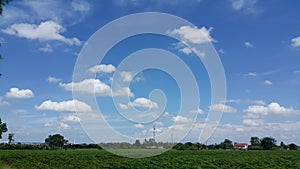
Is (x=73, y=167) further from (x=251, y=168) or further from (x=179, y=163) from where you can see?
(x=251, y=168)

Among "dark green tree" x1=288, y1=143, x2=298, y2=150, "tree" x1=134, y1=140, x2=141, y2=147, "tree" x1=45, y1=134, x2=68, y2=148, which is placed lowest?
"tree" x1=134, y1=140, x2=141, y2=147

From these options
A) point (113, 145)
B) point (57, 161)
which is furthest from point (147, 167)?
point (113, 145)

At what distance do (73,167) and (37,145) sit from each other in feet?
219

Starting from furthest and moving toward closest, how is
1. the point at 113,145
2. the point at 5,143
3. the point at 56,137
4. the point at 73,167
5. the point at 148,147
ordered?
the point at 56,137 → the point at 5,143 → the point at 73,167 → the point at 148,147 → the point at 113,145

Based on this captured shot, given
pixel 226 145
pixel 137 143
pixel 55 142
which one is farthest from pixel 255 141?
pixel 137 143

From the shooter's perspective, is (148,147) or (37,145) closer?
(148,147)

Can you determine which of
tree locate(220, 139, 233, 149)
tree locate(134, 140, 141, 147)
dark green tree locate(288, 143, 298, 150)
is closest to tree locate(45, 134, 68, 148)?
tree locate(220, 139, 233, 149)

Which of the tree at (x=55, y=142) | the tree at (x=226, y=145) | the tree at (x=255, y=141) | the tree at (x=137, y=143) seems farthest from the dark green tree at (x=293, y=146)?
the tree at (x=137, y=143)

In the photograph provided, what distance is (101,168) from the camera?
26.2 metres

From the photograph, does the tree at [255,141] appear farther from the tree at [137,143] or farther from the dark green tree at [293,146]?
the tree at [137,143]

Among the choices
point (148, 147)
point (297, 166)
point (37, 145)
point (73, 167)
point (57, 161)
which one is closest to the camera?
point (148, 147)

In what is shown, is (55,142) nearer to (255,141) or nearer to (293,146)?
(255,141)

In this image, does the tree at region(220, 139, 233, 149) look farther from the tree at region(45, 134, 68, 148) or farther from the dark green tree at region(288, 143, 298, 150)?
the tree at region(45, 134, 68, 148)

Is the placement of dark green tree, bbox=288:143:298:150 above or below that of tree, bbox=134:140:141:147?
above
